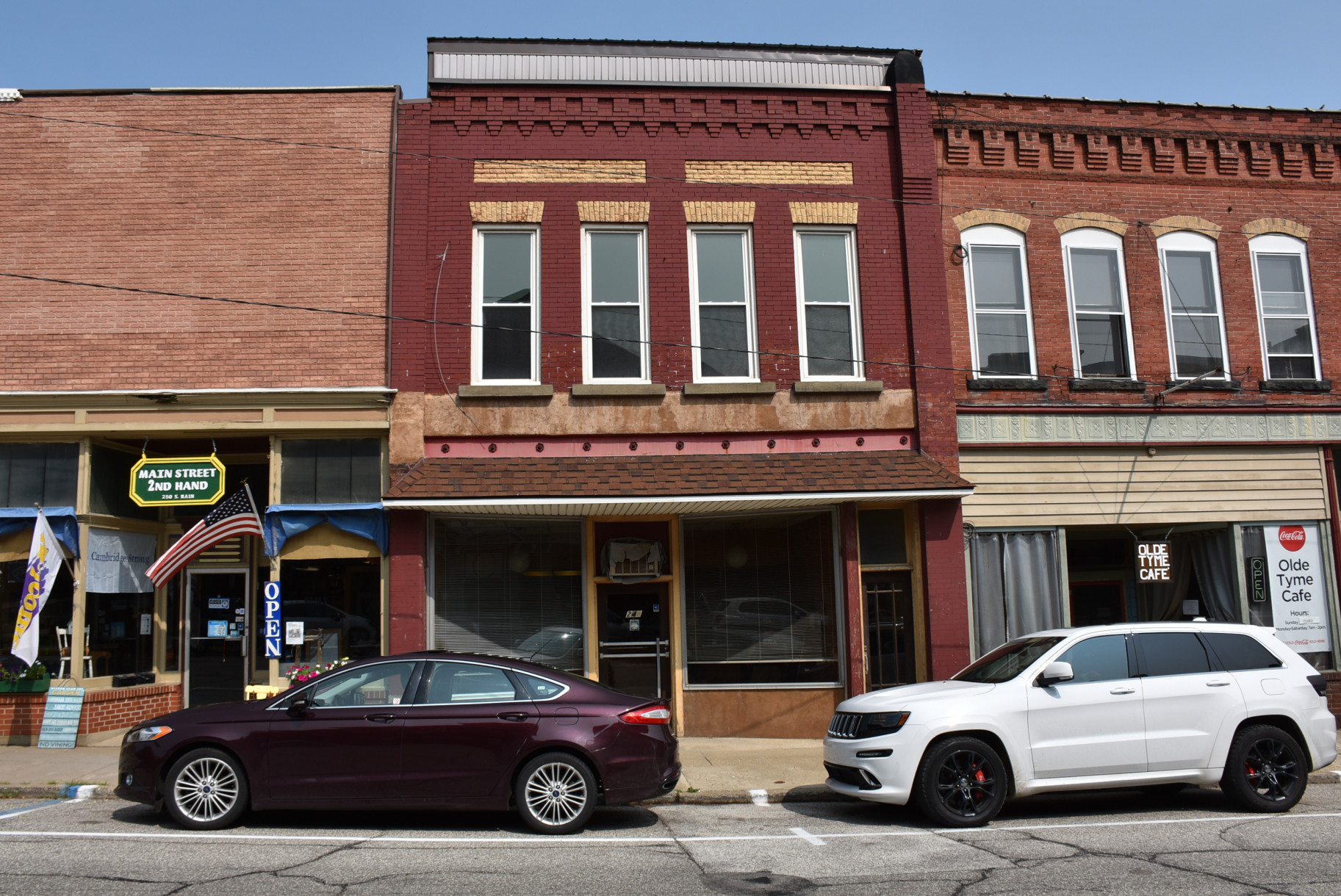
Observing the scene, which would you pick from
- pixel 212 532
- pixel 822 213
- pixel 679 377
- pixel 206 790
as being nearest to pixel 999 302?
pixel 822 213

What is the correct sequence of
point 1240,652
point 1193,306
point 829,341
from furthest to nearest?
point 1193,306 → point 829,341 → point 1240,652

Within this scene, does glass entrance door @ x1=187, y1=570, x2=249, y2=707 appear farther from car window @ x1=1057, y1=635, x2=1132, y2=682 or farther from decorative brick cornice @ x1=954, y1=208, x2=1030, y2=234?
decorative brick cornice @ x1=954, y1=208, x2=1030, y2=234

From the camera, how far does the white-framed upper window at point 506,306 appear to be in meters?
13.0

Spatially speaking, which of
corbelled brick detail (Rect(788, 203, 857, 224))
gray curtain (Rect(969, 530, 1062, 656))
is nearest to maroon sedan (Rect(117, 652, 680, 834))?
gray curtain (Rect(969, 530, 1062, 656))

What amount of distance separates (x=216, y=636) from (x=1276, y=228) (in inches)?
621

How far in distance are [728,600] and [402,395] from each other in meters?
4.82

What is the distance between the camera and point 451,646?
12672 millimetres

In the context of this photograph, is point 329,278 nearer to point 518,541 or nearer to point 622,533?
point 518,541

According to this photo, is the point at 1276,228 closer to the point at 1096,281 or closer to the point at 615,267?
the point at 1096,281

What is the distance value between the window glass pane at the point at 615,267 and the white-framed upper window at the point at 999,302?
174 inches

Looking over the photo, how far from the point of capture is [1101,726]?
861cm

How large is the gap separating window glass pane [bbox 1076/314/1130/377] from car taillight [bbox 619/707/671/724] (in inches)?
332

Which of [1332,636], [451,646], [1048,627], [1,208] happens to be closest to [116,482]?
[1,208]

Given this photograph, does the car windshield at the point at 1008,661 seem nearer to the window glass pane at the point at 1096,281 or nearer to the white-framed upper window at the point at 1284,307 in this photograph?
the window glass pane at the point at 1096,281
